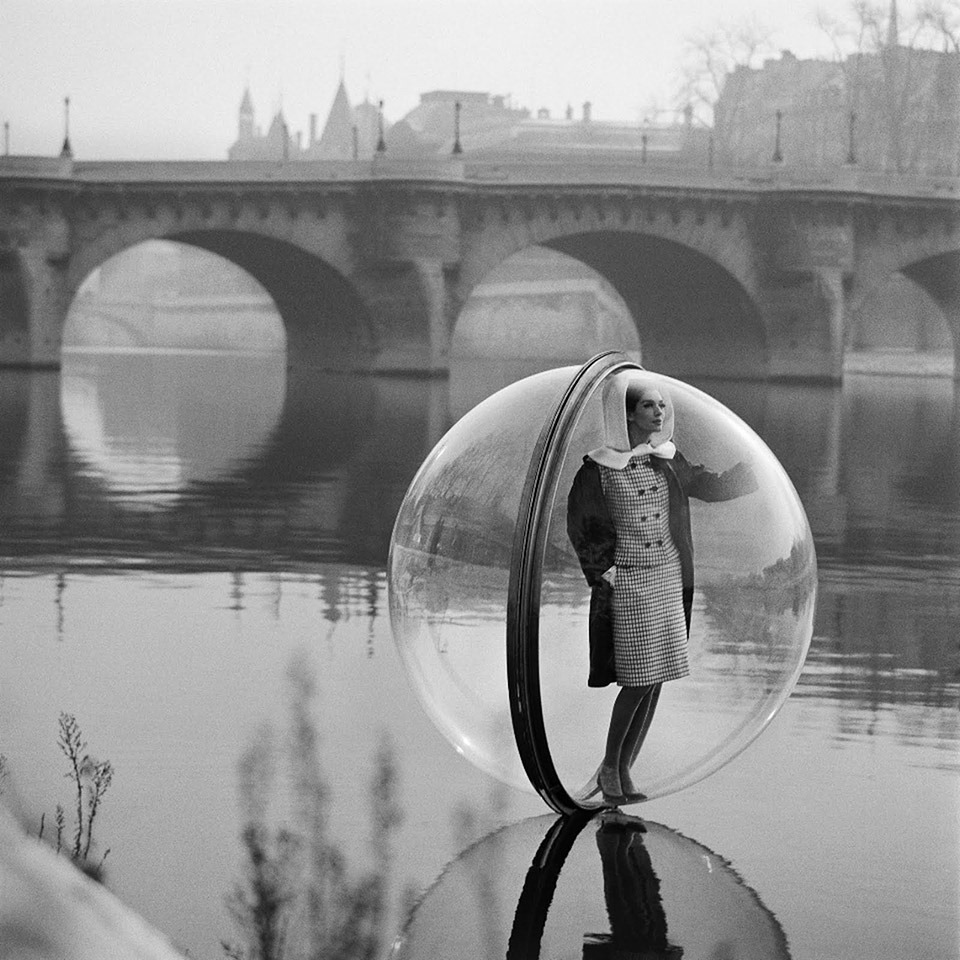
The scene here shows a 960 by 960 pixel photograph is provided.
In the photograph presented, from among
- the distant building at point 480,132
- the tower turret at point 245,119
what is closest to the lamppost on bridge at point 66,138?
the distant building at point 480,132

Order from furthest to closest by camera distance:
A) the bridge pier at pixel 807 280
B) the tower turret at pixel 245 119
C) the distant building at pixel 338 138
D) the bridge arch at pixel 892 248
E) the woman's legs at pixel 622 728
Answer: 1. the tower turret at pixel 245 119
2. the distant building at pixel 338 138
3. the bridge arch at pixel 892 248
4. the bridge pier at pixel 807 280
5. the woman's legs at pixel 622 728

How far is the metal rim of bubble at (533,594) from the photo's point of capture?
13.8ft

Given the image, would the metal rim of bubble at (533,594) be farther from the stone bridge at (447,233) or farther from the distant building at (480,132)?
the distant building at (480,132)

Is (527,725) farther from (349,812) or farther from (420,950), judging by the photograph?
(349,812)

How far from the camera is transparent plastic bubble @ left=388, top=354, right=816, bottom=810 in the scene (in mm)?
4258

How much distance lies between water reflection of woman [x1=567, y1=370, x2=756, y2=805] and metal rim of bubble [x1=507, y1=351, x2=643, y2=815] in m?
0.08

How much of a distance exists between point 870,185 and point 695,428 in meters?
42.7

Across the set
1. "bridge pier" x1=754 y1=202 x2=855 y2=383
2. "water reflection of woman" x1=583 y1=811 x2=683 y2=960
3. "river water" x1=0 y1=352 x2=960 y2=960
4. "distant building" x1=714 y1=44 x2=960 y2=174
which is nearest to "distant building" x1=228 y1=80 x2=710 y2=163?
"distant building" x1=714 y1=44 x2=960 y2=174

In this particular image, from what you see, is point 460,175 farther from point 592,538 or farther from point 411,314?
point 592,538

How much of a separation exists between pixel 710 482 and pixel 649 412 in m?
0.21

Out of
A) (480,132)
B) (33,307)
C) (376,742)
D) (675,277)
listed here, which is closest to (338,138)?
(480,132)

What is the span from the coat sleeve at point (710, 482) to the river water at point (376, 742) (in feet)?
2.92

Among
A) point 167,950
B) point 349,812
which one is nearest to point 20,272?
point 349,812

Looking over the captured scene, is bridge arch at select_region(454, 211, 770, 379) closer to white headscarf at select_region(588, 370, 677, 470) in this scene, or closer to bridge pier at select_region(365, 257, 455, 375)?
bridge pier at select_region(365, 257, 455, 375)
